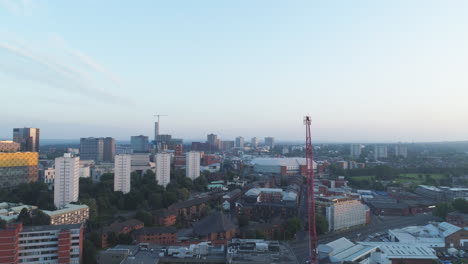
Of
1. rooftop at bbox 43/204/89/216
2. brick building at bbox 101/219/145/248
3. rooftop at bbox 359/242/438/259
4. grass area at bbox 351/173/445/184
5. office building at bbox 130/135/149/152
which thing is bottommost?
rooftop at bbox 359/242/438/259

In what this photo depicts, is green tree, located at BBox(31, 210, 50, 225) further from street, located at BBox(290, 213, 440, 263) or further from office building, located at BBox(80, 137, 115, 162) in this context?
office building, located at BBox(80, 137, 115, 162)

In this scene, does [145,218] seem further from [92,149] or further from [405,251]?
[92,149]

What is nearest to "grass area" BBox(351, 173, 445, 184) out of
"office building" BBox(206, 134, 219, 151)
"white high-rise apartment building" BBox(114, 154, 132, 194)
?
"white high-rise apartment building" BBox(114, 154, 132, 194)

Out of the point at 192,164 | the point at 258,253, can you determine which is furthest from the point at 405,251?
the point at 192,164

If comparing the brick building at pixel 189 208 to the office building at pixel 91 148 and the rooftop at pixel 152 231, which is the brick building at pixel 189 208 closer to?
the rooftop at pixel 152 231

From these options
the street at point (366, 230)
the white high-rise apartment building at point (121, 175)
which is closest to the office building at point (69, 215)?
the white high-rise apartment building at point (121, 175)

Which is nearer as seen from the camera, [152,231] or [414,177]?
[152,231]
